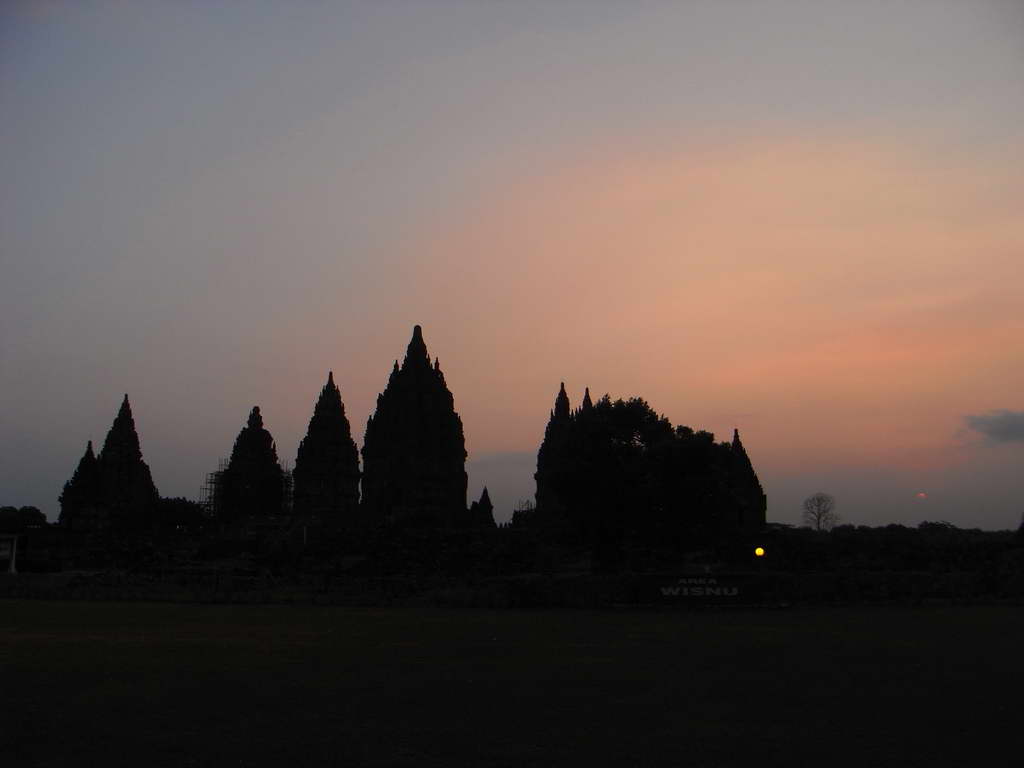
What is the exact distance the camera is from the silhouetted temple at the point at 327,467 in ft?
369

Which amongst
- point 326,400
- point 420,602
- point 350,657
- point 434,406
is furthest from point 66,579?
point 326,400

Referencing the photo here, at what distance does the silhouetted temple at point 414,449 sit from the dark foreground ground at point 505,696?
76109 millimetres

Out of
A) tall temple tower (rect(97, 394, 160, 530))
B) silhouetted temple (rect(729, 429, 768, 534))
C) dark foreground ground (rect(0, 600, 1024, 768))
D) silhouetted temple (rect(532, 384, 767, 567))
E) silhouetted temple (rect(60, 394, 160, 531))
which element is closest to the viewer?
dark foreground ground (rect(0, 600, 1024, 768))

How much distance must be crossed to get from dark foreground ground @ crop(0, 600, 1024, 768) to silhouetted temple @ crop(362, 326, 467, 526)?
76109 millimetres

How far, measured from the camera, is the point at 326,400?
11769 cm

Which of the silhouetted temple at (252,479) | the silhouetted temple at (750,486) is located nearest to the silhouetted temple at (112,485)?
the silhouetted temple at (252,479)

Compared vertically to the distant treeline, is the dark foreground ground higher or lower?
lower

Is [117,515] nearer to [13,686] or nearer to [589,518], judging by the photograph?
[589,518]

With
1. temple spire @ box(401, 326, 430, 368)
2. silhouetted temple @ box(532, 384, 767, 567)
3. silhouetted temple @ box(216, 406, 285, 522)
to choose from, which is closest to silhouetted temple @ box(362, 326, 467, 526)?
temple spire @ box(401, 326, 430, 368)

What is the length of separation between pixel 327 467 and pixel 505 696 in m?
101

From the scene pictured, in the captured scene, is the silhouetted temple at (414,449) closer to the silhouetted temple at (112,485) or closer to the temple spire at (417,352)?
the temple spire at (417,352)

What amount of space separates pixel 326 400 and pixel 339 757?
10897cm

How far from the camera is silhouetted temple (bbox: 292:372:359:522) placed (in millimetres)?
112500

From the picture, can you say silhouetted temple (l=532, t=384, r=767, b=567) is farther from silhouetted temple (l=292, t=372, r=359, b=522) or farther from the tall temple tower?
the tall temple tower
